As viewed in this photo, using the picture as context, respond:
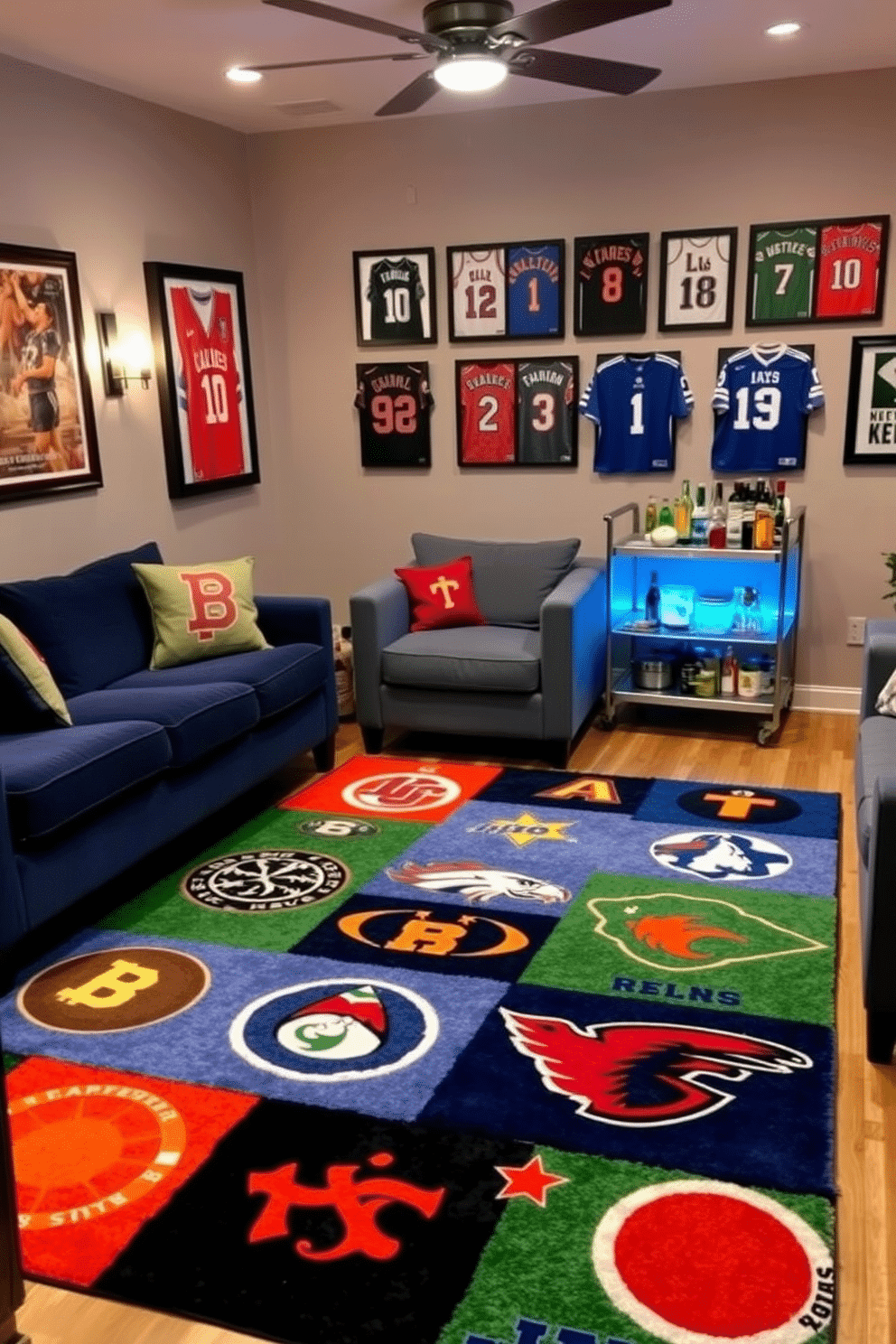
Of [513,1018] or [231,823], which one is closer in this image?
[513,1018]

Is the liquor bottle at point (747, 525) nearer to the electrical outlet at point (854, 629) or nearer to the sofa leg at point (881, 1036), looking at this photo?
the electrical outlet at point (854, 629)

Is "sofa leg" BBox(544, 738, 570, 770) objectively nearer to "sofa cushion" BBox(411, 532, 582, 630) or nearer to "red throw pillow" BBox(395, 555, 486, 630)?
"sofa cushion" BBox(411, 532, 582, 630)

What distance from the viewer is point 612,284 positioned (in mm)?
5266

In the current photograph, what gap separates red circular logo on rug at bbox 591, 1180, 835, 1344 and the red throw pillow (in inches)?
122

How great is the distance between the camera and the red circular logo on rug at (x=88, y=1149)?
2.29m

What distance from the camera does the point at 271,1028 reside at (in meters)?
2.87

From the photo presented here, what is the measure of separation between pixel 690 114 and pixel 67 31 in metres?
2.57

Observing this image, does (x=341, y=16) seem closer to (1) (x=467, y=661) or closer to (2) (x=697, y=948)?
(1) (x=467, y=661)

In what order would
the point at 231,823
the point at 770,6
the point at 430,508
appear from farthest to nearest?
the point at 430,508 < the point at 231,823 < the point at 770,6

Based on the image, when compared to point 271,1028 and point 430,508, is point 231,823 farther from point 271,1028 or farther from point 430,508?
point 430,508

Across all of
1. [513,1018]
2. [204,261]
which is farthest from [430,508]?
[513,1018]

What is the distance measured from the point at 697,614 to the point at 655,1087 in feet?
10.00

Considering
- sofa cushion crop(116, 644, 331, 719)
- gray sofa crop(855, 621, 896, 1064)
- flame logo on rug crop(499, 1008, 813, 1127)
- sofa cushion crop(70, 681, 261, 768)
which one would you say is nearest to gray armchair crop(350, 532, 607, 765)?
sofa cushion crop(116, 644, 331, 719)

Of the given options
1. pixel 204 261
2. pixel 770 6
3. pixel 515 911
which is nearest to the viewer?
pixel 515 911
